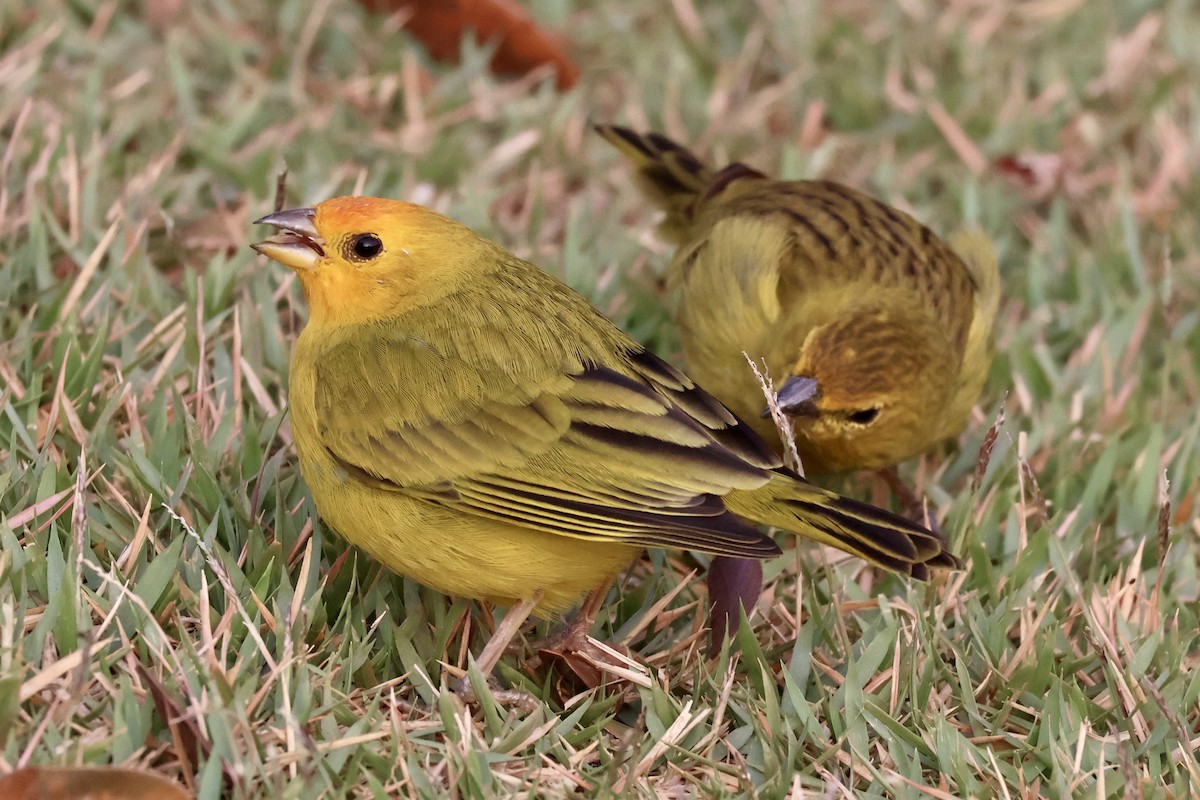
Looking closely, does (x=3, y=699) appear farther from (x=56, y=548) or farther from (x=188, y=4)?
(x=188, y=4)

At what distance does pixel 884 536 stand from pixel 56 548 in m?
1.72

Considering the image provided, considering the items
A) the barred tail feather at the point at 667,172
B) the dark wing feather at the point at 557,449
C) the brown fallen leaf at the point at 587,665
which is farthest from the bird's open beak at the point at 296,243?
the barred tail feather at the point at 667,172

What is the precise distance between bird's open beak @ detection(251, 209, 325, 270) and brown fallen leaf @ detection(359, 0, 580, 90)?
233 centimetres

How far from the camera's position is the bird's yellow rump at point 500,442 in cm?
311

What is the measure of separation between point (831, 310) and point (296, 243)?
4.99 ft

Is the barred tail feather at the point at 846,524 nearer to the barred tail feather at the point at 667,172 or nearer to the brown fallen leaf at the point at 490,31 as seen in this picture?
the barred tail feather at the point at 667,172

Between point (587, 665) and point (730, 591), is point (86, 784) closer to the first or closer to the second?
point (587, 665)

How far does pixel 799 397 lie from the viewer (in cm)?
371

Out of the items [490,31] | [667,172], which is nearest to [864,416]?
[667,172]

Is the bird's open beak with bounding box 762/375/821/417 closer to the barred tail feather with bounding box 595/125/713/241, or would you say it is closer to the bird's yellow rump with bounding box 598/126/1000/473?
the bird's yellow rump with bounding box 598/126/1000/473

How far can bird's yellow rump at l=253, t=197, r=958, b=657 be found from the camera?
3.11 metres

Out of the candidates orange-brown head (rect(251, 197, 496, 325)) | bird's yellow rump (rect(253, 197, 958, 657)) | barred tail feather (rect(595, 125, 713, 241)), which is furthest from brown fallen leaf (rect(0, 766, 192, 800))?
barred tail feather (rect(595, 125, 713, 241))

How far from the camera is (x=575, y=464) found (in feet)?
10.4

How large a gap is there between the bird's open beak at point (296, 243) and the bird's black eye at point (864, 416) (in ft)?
4.58
